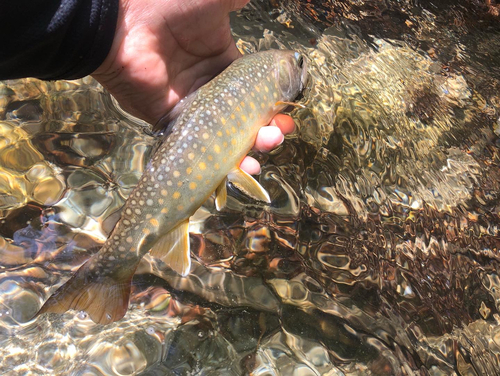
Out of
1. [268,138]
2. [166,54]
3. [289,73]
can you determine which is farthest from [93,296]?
[289,73]

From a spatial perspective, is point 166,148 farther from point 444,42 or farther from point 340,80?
point 444,42

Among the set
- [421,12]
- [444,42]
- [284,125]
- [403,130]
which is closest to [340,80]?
[403,130]

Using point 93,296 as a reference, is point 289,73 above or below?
above

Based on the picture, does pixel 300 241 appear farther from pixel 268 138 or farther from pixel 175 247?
pixel 175 247

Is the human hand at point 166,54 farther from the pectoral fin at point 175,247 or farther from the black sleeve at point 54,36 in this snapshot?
the pectoral fin at point 175,247

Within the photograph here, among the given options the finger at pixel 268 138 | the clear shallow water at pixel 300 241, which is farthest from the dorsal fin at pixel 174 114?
the clear shallow water at pixel 300 241
